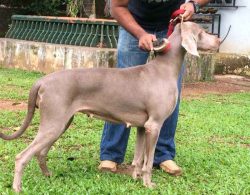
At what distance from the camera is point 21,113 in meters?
7.96

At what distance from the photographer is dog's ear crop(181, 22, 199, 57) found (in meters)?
4.77

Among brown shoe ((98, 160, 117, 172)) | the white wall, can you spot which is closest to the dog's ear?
brown shoe ((98, 160, 117, 172))

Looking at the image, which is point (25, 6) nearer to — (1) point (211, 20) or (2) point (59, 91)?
(1) point (211, 20)

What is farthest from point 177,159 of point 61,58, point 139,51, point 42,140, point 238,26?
point 238,26

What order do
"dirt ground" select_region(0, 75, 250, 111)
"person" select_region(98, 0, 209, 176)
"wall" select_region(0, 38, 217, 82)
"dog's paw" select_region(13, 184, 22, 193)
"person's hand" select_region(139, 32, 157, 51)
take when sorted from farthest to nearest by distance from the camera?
"wall" select_region(0, 38, 217, 82)
"dirt ground" select_region(0, 75, 250, 111)
"person" select_region(98, 0, 209, 176)
"person's hand" select_region(139, 32, 157, 51)
"dog's paw" select_region(13, 184, 22, 193)

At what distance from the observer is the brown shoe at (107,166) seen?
5.33m

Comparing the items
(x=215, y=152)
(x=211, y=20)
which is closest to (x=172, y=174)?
(x=215, y=152)

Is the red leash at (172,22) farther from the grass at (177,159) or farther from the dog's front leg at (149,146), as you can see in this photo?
the grass at (177,159)

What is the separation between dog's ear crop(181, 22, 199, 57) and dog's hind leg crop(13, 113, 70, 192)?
1.24 meters

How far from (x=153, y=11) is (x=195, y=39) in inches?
25.3

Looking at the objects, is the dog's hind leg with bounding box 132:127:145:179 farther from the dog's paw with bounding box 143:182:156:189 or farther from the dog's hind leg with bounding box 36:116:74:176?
the dog's hind leg with bounding box 36:116:74:176

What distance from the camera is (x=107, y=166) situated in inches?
210

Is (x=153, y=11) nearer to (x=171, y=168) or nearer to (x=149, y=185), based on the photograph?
(x=171, y=168)

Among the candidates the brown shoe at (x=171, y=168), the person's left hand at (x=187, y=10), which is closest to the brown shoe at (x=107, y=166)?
the brown shoe at (x=171, y=168)
